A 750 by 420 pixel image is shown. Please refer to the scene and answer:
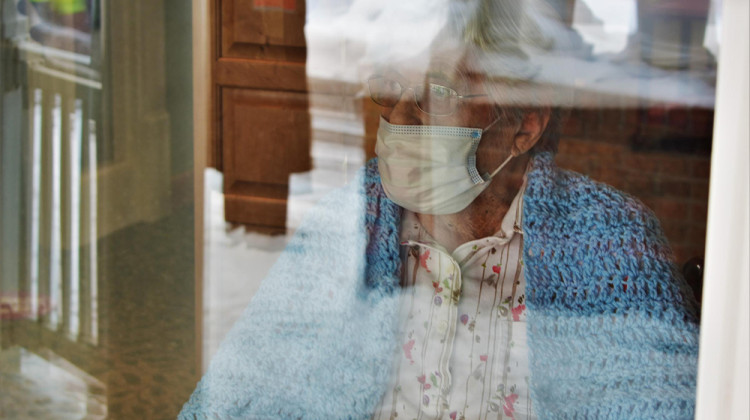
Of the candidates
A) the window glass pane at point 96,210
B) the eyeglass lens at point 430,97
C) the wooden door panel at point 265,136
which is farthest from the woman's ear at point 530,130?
the window glass pane at point 96,210

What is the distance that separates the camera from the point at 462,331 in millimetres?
1228

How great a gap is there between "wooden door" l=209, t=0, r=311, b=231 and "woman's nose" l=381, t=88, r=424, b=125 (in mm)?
264

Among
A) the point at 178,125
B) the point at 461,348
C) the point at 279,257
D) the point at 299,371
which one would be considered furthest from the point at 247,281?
the point at 461,348

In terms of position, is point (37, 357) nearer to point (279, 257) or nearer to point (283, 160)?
point (279, 257)

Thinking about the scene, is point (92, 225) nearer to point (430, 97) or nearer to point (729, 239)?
point (430, 97)

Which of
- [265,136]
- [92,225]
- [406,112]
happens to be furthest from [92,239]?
[406,112]

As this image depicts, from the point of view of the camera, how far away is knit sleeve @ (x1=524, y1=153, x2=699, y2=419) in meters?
1.05

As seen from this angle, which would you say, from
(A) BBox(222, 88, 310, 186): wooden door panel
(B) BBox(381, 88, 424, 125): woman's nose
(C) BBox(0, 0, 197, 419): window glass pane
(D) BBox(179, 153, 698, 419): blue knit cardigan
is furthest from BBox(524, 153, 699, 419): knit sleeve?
(C) BBox(0, 0, 197, 419): window glass pane

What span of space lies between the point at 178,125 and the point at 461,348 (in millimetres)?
705

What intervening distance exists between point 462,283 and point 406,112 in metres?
0.31

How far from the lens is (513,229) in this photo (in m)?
1.21

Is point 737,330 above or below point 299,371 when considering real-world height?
above

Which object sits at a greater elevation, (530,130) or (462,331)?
(530,130)

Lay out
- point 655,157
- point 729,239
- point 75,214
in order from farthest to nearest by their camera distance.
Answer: point 75,214 → point 655,157 → point 729,239
